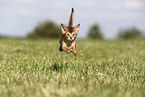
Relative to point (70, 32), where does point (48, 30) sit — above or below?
above

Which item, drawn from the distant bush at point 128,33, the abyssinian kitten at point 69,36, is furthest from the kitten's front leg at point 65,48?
the distant bush at point 128,33

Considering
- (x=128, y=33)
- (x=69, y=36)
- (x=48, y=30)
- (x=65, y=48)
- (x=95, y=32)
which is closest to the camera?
(x=69, y=36)

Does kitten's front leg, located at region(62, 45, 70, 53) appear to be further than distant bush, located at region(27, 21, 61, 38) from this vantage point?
No

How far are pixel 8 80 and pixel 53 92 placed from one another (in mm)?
1432

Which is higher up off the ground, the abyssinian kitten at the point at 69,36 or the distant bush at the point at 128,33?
the distant bush at the point at 128,33

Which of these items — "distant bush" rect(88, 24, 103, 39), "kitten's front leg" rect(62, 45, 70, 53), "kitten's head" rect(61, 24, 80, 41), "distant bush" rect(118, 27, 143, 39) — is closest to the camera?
"kitten's head" rect(61, 24, 80, 41)

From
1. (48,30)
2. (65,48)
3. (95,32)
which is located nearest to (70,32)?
(65,48)

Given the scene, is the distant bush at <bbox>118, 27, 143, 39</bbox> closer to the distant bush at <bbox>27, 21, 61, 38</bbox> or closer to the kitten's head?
the distant bush at <bbox>27, 21, 61, 38</bbox>

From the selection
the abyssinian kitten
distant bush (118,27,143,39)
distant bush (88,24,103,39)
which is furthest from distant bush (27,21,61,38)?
distant bush (118,27,143,39)

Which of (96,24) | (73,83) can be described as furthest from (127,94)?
(96,24)

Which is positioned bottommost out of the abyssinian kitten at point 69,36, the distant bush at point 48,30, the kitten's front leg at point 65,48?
the kitten's front leg at point 65,48

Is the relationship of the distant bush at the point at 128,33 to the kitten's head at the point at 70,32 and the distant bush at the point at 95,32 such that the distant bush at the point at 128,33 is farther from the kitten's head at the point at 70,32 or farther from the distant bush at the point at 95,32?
the kitten's head at the point at 70,32

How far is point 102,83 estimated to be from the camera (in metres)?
4.02

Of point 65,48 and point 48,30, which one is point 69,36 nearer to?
point 65,48
